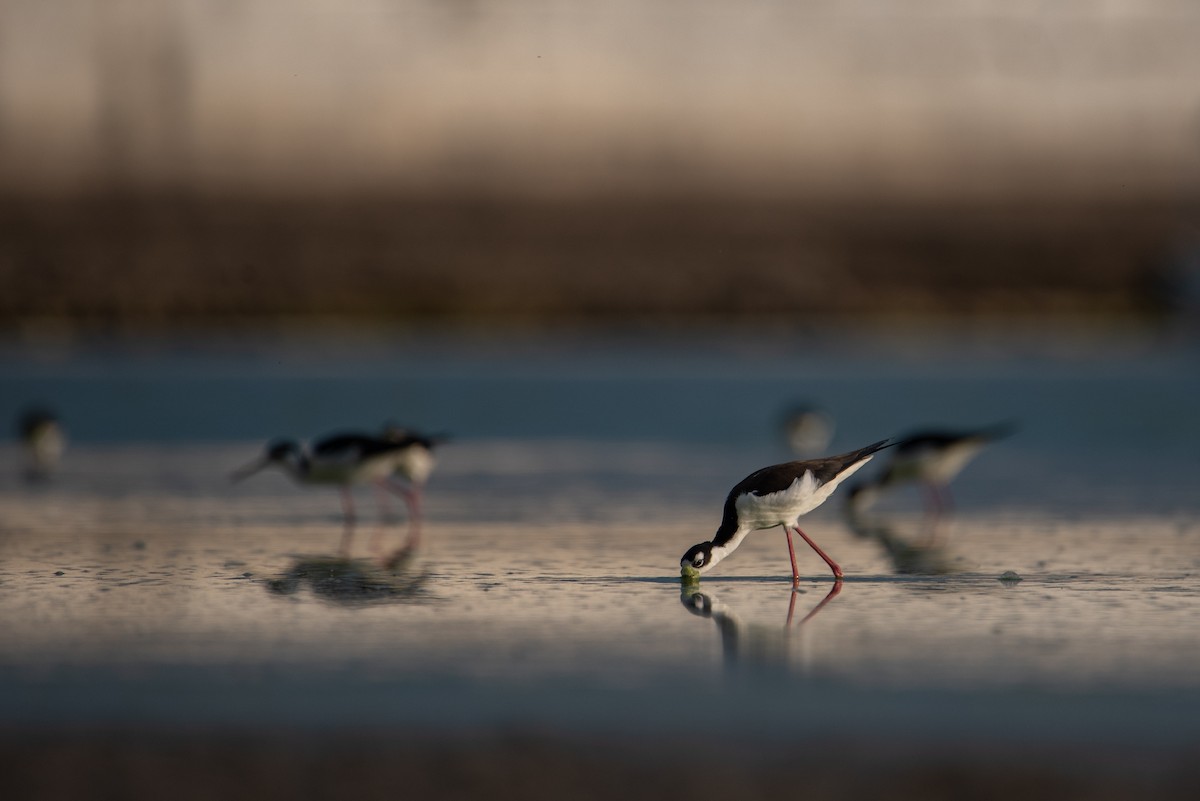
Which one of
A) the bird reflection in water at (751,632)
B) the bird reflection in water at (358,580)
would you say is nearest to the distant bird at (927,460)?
the bird reflection in water at (751,632)

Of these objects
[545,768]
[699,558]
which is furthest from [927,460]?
[545,768]

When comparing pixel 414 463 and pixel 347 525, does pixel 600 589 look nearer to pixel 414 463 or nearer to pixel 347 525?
pixel 347 525

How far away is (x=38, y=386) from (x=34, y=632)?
59.6 ft

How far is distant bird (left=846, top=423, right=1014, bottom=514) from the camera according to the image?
1346cm

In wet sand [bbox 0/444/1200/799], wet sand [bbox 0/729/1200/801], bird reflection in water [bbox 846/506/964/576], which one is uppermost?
bird reflection in water [bbox 846/506/964/576]

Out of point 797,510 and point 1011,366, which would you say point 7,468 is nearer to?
point 797,510

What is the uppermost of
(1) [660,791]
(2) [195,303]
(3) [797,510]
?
(2) [195,303]

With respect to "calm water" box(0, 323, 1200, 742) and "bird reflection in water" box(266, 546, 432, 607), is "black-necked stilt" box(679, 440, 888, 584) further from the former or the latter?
"bird reflection in water" box(266, 546, 432, 607)

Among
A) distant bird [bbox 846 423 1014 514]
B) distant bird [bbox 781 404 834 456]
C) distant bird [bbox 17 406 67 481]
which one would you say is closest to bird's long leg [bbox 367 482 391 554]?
distant bird [bbox 17 406 67 481]

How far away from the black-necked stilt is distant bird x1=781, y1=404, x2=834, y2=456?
26.8ft

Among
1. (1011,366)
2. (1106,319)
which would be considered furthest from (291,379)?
(1106,319)

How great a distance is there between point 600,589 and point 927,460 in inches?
195

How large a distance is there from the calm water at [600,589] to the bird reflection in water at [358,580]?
0.13 ft

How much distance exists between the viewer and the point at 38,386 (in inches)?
995
